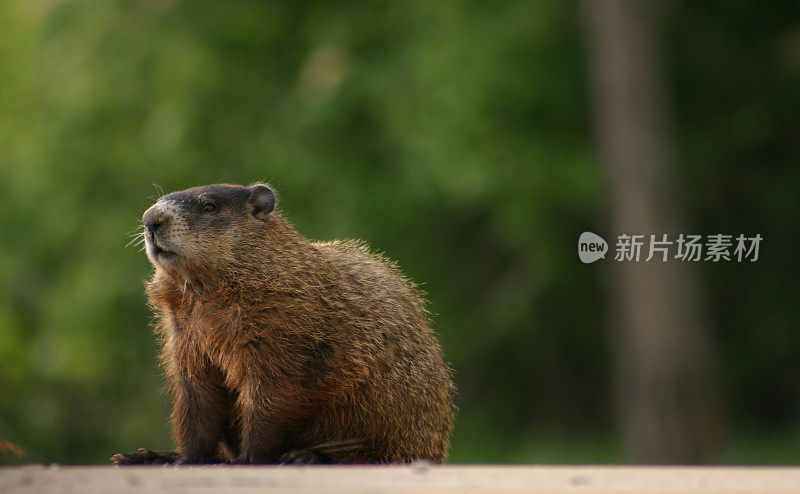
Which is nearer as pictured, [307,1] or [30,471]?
[30,471]

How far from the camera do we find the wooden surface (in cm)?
332

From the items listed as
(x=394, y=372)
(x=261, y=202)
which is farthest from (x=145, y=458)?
(x=261, y=202)

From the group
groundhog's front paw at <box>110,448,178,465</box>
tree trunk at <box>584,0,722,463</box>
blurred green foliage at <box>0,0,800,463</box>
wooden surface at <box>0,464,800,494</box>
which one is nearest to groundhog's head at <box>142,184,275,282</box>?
groundhog's front paw at <box>110,448,178,465</box>

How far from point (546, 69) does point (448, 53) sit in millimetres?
1834

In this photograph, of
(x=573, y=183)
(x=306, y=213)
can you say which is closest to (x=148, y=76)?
(x=306, y=213)

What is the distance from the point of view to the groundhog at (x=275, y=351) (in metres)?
4.73

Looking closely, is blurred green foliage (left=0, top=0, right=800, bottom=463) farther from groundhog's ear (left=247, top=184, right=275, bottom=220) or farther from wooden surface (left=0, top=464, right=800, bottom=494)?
wooden surface (left=0, top=464, right=800, bottom=494)

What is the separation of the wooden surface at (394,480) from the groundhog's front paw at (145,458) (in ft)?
3.07

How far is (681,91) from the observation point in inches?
678

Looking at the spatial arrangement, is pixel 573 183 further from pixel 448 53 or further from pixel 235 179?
pixel 235 179

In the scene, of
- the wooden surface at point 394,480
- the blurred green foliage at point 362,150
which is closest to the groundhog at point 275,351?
the wooden surface at point 394,480

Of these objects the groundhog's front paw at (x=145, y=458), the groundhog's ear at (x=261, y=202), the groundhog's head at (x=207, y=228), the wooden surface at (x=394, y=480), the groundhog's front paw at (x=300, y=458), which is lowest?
the groundhog's front paw at (x=145, y=458)

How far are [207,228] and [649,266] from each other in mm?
10058

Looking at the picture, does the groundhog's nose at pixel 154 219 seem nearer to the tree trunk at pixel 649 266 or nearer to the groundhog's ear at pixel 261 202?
the groundhog's ear at pixel 261 202
